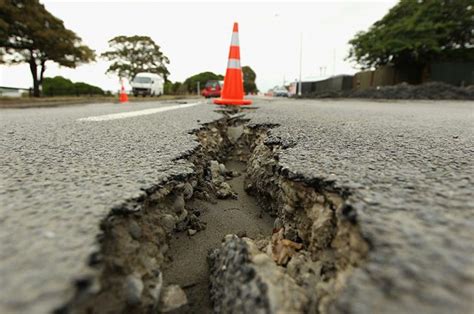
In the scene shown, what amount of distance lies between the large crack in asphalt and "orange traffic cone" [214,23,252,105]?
4.23m

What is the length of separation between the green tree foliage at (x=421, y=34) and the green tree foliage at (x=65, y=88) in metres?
19.8

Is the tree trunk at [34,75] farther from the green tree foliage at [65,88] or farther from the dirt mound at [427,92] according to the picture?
the dirt mound at [427,92]

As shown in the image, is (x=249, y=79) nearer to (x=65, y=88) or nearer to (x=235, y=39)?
(x=65, y=88)

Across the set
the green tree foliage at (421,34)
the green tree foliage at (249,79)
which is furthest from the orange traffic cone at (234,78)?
the green tree foliage at (249,79)

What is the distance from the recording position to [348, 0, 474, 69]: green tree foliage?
553 inches

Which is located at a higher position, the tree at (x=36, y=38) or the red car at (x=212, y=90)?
the tree at (x=36, y=38)

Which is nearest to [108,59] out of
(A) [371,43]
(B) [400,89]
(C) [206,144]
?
(A) [371,43]

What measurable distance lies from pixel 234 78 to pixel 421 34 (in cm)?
1329

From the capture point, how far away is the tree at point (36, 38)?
13507 millimetres

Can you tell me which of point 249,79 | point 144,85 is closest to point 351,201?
point 144,85

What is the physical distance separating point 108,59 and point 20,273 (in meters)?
38.9

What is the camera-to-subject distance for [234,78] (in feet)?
18.0

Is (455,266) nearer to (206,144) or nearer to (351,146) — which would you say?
(351,146)

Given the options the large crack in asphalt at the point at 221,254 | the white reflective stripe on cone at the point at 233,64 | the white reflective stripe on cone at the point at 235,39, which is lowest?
the large crack in asphalt at the point at 221,254
